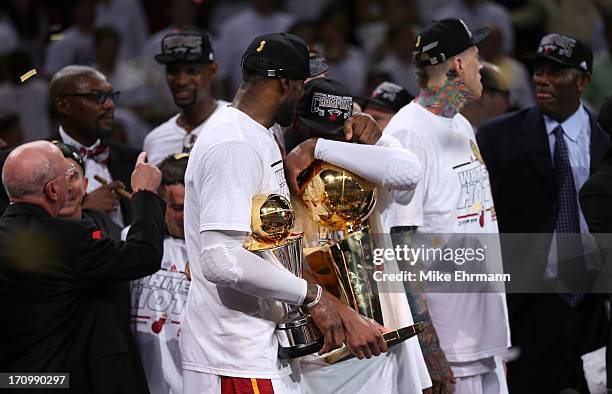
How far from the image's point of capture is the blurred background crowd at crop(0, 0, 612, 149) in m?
8.48

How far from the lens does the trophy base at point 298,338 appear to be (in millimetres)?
3703

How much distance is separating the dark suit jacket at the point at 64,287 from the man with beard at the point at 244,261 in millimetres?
429

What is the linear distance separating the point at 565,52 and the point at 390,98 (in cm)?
97

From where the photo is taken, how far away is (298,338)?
3.72 metres

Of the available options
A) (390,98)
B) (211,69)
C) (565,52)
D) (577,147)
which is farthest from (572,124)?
(211,69)

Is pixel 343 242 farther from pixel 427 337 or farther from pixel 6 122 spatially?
pixel 6 122

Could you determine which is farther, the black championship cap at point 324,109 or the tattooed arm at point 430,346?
the tattooed arm at point 430,346

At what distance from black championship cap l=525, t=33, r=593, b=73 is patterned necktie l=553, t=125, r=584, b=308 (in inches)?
23.0

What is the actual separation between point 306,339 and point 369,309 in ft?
1.06

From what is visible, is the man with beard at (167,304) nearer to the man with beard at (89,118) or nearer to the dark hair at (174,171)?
the dark hair at (174,171)

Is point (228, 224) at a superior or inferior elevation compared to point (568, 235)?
superior

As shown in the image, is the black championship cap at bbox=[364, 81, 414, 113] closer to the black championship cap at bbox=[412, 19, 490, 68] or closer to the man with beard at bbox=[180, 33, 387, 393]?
the black championship cap at bbox=[412, 19, 490, 68]


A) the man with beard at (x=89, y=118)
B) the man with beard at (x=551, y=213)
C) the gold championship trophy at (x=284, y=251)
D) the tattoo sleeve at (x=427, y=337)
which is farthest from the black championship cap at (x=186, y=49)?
the gold championship trophy at (x=284, y=251)

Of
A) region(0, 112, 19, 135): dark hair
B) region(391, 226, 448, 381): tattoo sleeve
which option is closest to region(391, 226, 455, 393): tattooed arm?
region(391, 226, 448, 381): tattoo sleeve
